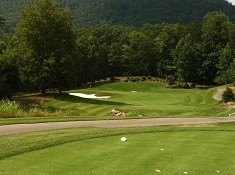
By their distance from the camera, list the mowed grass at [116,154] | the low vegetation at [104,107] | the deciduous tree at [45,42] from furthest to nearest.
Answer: the deciduous tree at [45,42], the low vegetation at [104,107], the mowed grass at [116,154]

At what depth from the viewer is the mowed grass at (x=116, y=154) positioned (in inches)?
357

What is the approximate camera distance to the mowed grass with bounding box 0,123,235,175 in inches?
357

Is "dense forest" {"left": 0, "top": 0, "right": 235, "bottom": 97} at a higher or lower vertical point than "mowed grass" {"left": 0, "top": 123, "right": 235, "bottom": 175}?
higher

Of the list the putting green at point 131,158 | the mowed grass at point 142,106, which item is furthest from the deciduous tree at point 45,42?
the putting green at point 131,158

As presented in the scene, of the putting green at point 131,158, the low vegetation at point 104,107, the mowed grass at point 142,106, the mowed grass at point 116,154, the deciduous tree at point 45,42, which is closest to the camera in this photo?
the putting green at point 131,158

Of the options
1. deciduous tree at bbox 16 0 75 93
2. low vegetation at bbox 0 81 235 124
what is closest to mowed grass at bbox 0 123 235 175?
low vegetation at bbox 0 81 235 124

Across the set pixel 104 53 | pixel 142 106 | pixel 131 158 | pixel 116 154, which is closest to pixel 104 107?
pixel 142 106

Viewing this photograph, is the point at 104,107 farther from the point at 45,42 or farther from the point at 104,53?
the point at 104,53

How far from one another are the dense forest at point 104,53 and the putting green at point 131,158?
31718mm

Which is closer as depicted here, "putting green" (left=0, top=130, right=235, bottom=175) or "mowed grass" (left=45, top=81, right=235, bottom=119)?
"putting green" (left=0, top=130, right=235, bottom=175)

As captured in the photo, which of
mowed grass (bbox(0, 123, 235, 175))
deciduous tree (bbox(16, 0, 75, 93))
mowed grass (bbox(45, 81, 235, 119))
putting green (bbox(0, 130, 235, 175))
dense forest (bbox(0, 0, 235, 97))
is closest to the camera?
putting green (bbox(0, 130, 235, 175))

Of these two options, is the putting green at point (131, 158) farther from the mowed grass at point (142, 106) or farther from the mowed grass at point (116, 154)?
the mowed grass at point (142, 106)

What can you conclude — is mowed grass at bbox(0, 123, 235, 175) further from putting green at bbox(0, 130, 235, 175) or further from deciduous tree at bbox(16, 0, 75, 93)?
deciduous tree at bbox(16, 0, 75, 93)

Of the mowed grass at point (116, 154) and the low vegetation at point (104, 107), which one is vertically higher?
the mowed grass at point (116, 154)
